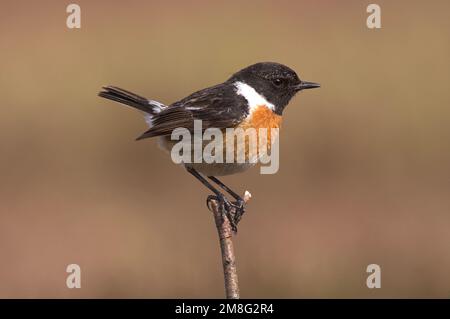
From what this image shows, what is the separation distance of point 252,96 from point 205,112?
0.40m

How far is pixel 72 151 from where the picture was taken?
9.28m

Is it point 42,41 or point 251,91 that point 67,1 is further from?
point 251,91

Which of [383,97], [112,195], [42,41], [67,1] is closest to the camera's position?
[112,195]

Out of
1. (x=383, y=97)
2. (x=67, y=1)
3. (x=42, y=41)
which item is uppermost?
(x=67, y=1)

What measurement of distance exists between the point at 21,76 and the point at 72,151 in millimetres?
1834

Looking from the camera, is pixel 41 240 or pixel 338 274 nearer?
pixel 338 274

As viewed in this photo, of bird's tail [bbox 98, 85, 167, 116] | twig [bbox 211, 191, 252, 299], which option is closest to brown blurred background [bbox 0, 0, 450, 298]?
bird's tail [bbox 98, 85, 167, 116]

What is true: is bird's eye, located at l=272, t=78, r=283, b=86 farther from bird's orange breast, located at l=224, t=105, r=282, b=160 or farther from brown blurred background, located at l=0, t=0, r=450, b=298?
brown blurred background, located at l=0, t=0, r=450, b=298

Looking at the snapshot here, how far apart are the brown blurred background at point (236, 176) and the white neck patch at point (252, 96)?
6.61 ft

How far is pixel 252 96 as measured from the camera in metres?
5.29

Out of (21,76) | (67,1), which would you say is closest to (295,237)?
(21,76)

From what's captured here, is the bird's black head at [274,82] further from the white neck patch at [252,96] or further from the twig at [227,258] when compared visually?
the twig at [227,258]

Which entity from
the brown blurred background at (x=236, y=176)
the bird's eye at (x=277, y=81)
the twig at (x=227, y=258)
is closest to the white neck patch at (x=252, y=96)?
the bird's eye at (x=277, y=81)

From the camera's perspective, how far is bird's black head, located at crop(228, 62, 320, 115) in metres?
5.37
